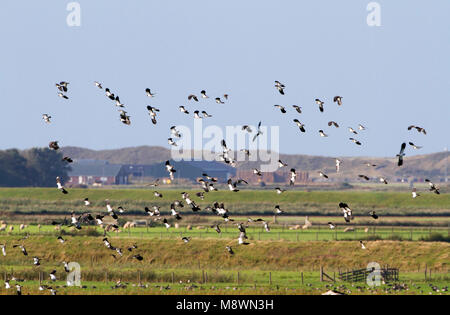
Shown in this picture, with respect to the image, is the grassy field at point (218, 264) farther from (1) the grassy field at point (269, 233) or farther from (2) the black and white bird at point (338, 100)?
(2) the black and white bird at point (338, 100)

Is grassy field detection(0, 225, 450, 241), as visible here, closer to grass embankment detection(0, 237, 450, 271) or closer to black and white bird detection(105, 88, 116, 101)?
grass embankment detection(0, 237, 450, 271)

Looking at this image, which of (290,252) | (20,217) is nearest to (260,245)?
(290,252)

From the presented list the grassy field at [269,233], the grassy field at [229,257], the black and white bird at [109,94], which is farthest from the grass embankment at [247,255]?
the black and white bird at [109,94]

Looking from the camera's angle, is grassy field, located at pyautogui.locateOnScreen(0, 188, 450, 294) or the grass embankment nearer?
grassy field, located at pyautogui.locateOnScreen(0, 188, 450, 294)

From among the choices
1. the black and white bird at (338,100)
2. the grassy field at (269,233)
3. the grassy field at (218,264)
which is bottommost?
the grassy field at (218,264)

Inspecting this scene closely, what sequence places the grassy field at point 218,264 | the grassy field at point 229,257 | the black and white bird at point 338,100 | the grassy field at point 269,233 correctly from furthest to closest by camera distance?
the grassy field at point 269,233 < the grassy field at point 218,264 < the grassy field at point 229,257 < the black and white bird at point 338,100

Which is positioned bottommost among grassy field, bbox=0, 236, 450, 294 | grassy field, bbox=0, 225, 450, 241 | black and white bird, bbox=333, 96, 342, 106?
grassy field, bbox=0, 236, 450, 294

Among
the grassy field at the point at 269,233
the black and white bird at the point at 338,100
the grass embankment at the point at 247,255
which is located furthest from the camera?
the grassy field at the point at 269,233

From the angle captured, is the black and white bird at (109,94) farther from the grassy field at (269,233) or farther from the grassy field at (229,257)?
the grassy field at (269,233)

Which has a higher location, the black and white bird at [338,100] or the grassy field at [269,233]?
the black and white bird at [338,100]

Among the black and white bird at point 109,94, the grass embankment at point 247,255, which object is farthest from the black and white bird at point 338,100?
the grass embankment at point 247,255

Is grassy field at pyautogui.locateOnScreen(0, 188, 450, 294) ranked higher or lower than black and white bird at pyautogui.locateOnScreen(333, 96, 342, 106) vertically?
lower

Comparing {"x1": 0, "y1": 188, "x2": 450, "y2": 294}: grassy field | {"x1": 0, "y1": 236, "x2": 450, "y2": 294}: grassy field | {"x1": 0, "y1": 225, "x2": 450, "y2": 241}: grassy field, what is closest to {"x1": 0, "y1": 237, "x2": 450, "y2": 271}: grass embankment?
{"x1": 0, "y1": 236, "x2": 450, "y2": 294}: grassy field

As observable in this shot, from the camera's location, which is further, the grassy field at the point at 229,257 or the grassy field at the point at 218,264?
the grassy field at the point at 218,264
